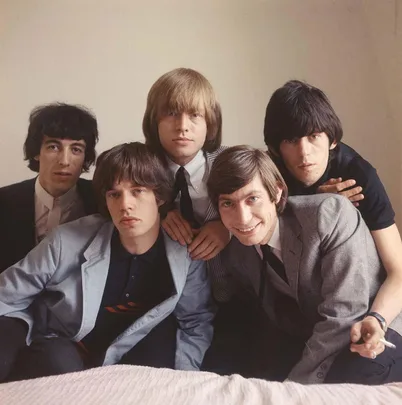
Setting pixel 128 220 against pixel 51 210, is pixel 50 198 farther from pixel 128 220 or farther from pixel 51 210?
pixel 128 220

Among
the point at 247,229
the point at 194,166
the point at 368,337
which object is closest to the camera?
the point at 368,337

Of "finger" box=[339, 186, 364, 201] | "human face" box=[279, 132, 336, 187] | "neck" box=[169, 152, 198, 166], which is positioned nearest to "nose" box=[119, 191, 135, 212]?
"neck" box=[169, 152, 198, 166]

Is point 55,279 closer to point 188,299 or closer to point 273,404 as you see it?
point 188,299

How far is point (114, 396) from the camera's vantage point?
874 millimetres

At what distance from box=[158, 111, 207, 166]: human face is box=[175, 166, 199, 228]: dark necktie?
0.18ft

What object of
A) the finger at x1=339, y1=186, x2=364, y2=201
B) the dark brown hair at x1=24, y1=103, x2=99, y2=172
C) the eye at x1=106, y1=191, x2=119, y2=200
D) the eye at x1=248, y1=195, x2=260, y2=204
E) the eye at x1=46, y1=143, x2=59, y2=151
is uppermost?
the dark brown hair at x1=24, y1=103, x2=99, y2=172

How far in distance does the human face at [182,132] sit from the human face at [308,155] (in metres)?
0.23

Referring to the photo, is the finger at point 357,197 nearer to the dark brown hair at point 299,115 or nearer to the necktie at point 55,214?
the dark brown hair at point 299,115

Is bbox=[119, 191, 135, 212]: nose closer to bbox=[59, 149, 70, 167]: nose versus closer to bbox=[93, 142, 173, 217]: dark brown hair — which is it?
bbox=[93, 142, 173, 217]: dark brown hair

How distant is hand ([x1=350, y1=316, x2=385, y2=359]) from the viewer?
1.04m

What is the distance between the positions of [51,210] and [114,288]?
33 centimetres

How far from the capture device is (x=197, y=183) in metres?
1.37

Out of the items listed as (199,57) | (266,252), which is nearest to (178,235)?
(266,252)

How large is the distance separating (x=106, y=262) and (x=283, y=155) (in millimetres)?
542
